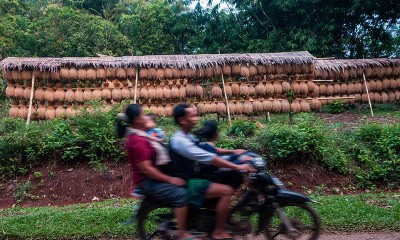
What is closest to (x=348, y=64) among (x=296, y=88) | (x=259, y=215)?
(x=296, y=88)


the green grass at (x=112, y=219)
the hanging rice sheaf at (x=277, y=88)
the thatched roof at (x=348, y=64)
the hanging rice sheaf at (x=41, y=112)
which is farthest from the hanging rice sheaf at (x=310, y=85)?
the hanging rice sheaf at (x=41, y=112)

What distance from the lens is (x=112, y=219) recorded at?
5.39 meters

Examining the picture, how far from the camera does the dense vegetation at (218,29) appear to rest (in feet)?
62.1

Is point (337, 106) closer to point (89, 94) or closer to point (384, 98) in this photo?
point (384, 98)

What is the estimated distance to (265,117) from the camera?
1366cm

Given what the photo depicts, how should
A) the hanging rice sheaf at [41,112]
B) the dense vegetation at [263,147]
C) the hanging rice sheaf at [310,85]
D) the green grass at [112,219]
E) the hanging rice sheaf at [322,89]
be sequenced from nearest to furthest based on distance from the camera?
the green grass at [112,219]
the dense vegetation at [263,147]
the hanging rice sheaf at [41,112]
the hanging rice sheaf at [310,85]
the hanging rice sheaf at [322,89]

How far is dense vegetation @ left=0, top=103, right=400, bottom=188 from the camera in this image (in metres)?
8.03

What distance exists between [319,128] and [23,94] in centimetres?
909

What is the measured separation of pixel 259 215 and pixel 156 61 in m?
9.13

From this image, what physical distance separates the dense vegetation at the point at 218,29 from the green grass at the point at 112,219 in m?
13.6

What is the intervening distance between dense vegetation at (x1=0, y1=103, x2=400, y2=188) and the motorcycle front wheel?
3856 millimetres

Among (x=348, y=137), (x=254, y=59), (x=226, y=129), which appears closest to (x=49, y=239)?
(x=226, y=129)

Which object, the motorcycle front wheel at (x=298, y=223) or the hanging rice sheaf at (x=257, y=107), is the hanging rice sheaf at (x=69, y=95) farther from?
the motorcycle front wheel at (x=298, y=223)

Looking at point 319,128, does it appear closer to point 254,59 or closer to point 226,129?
point 226,129
